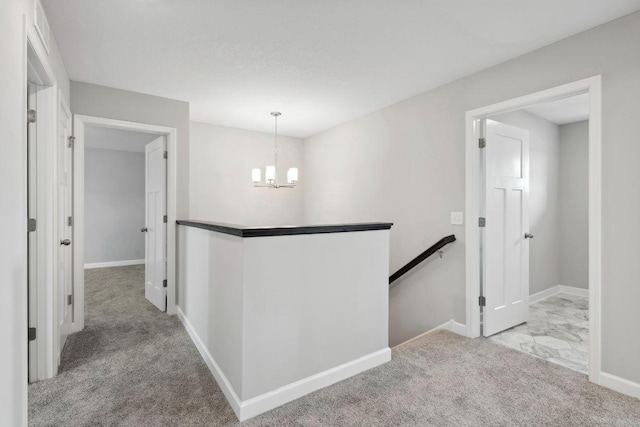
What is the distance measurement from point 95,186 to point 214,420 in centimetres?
627

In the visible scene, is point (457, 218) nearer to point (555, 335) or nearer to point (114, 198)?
point (555, 335)

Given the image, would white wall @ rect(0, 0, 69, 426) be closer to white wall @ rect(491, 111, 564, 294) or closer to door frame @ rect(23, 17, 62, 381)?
door frame @ rect(23, 17, 62, 381)

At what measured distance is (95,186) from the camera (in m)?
6.30

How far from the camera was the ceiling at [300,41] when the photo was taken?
1896mm

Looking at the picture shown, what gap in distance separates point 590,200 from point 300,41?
227 centimetres

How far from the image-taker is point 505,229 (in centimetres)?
299

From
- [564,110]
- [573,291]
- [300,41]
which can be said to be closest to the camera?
[300,41]

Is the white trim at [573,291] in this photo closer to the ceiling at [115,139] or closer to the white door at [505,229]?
the white door at [505,229]

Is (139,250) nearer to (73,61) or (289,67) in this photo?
(73,61)

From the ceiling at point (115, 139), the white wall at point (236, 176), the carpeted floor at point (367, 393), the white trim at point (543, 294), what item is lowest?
the carpeted floor at point (367, 393)
